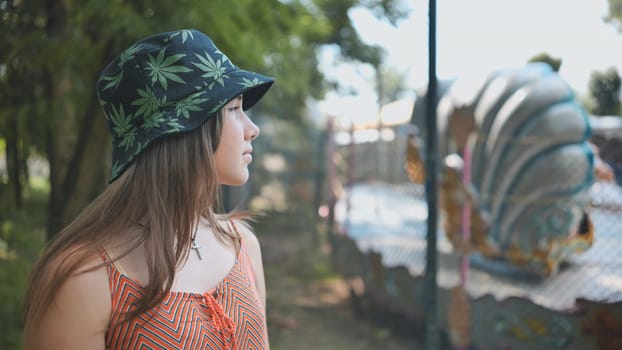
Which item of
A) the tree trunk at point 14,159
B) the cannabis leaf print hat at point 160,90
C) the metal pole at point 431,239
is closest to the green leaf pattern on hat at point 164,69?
the cannabis leaf print hat at point 160,90

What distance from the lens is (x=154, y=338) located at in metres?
1.15

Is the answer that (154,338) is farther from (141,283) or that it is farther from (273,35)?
(273,35)

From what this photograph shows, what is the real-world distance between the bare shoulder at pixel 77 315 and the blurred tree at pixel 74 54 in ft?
5.72

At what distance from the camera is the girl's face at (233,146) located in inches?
49.6

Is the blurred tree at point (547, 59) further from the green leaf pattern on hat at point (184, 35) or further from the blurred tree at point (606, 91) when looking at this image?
the green leaf pattern on hat at point (184, 35)

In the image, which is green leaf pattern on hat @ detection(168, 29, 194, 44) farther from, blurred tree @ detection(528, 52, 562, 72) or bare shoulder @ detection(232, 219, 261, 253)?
blurred tree @ detection(528, 52, 562, 72)

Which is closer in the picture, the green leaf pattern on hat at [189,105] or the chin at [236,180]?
the green leaf pattern on hat at [189,105]

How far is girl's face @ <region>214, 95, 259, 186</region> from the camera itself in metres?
1.26

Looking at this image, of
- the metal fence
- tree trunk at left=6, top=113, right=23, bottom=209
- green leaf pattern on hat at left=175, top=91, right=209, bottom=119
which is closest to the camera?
green leaf pattern on hat at left=175, top=91, right=209, bottom=119

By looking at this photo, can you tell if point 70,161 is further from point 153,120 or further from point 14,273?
point 153,120

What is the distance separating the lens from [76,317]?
3.55ft

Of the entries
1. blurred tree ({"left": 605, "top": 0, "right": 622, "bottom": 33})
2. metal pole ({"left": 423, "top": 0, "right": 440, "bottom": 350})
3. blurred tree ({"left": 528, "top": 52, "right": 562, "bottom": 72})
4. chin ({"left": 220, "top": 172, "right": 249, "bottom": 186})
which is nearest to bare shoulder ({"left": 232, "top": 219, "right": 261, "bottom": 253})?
chin ({"left": 220, "top": 172, "right": 249, "bottom": 186})

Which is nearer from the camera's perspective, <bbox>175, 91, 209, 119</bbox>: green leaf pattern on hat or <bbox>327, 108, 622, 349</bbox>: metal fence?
<bbox>175, 91, 209, 119</bbox>: green leaf pattern on hat

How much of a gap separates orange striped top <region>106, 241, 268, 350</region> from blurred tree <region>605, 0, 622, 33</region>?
98.2 inches
